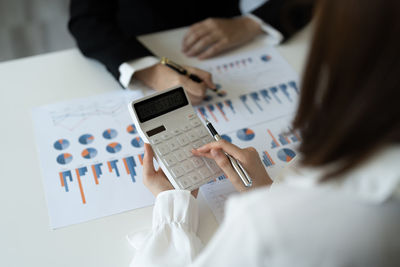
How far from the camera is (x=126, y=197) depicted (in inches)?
28.4

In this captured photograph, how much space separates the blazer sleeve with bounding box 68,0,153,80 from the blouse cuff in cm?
38

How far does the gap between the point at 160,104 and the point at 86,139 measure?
185mm

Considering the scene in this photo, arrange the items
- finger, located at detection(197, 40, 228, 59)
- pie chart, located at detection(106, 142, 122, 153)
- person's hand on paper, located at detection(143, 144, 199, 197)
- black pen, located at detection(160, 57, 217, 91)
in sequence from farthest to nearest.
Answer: finger, located at detection(197, 40, 228, 59) → black pen, located at detection(160, 57, 217, 91) → pie chart, located at detection(106, 142, 122, 153) → person's hand on paper, located at detection(143, 144, 199, 197)

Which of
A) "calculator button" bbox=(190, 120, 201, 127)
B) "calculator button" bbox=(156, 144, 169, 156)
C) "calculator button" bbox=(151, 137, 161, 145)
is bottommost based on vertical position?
"calculator button" bbox=(156, 144, 169, 156)

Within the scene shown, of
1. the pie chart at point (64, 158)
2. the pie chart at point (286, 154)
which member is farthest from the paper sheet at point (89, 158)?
the pie chart at point (286, 154)

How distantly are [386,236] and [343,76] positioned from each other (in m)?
0.17

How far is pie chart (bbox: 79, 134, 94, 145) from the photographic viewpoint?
81 centimetres

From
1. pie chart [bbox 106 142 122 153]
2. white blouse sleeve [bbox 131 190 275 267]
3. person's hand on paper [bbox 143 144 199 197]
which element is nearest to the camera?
white blouse sleeve [bbox 131 190 275 267]

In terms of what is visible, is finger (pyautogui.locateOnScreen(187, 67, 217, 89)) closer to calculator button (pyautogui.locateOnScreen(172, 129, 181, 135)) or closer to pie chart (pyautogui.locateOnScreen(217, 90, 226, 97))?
pie chart (pyautogui.locateOnScreen(217, 90, 226, 97))

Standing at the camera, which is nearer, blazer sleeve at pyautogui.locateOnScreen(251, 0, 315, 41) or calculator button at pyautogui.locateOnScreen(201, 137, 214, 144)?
calculator button at pyautogui.locateOnScreen(201, 137, 214, 144)

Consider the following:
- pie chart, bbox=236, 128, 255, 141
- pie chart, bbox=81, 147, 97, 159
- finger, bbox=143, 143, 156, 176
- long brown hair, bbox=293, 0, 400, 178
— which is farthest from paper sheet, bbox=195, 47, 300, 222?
long brown hair, bbox=293, 0, 400, 178

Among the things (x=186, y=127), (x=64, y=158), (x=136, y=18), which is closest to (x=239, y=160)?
(x=186, y=127)

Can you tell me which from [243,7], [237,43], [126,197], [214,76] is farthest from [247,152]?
[243,7]

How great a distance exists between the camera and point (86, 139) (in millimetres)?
820
